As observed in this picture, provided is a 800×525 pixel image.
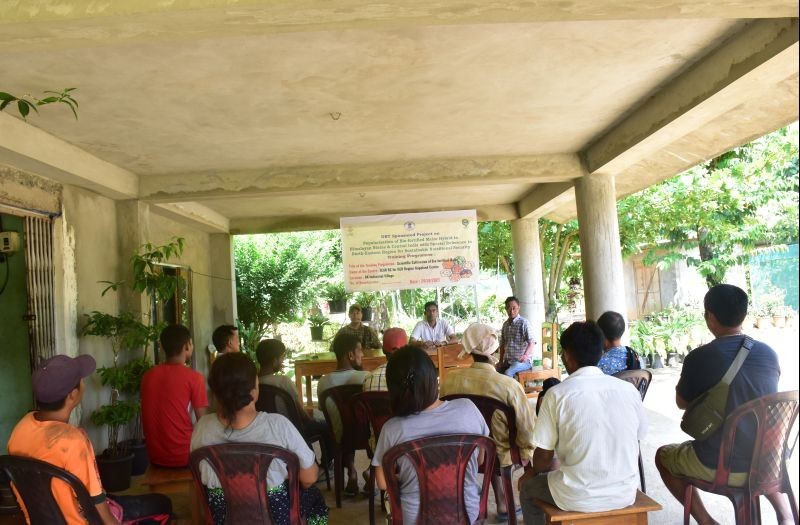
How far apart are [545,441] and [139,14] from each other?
7.20 ft

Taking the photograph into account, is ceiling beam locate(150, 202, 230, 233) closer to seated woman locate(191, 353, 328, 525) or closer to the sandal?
the sandal

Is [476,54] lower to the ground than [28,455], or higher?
higher

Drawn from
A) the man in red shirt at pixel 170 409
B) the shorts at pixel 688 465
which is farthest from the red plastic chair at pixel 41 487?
the shorts at pixel 688 465

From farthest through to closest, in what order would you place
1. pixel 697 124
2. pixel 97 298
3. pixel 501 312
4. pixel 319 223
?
1. pixel 501 312
2. pixel 319 223
3. pixel 97 298
4. pixel 697 124

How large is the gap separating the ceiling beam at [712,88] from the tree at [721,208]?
4.26 metres

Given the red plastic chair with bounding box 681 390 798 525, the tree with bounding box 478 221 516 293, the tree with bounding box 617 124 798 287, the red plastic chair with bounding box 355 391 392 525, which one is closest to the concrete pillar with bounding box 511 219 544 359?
the tree with bounding box 617 124 798 287

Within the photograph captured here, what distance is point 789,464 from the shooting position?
254cm

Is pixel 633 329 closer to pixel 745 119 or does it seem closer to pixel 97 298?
pixel 745 119

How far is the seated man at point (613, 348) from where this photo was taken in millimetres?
3510

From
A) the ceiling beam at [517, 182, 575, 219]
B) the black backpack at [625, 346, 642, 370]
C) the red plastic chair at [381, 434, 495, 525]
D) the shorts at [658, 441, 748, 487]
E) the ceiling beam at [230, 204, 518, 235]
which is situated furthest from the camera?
the ceiling beam at [230, 204, 518, 235]

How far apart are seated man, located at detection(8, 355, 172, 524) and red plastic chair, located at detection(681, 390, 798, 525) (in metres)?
2.33

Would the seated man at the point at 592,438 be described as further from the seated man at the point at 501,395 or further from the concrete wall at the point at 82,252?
the concrete wall at the point at 82,252

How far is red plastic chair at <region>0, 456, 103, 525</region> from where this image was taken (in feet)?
7.04

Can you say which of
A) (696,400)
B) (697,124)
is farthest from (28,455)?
(697,124)
